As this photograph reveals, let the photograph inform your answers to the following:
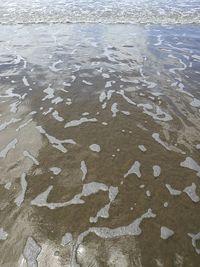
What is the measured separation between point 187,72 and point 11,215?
8481 mm

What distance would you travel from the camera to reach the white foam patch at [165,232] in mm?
5216

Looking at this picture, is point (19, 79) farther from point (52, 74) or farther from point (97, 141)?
point (97, 141)

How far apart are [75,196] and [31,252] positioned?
4.63 ft

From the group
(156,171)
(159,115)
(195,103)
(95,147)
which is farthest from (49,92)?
(156,171)

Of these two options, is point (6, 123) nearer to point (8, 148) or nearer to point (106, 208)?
point (8, 148)

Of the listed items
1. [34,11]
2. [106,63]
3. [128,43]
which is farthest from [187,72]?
[34,11]

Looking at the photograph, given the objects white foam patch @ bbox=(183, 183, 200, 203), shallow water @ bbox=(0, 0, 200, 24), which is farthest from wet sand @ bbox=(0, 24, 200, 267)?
shallow water @ bbox=(0, 0, 200, 24)

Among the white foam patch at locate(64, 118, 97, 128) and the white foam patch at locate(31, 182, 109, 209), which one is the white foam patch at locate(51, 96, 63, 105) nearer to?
the white foam patch at locate(64, 118, 97, 128)

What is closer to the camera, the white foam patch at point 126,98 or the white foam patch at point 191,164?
the white foam patch at point 191,164

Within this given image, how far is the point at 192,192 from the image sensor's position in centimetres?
614

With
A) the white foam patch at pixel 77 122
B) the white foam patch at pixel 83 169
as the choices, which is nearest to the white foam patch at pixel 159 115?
the white foam patch at pixel 77 122

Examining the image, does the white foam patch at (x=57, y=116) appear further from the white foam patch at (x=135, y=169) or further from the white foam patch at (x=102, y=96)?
the white foam patch at (x=135, y=169)

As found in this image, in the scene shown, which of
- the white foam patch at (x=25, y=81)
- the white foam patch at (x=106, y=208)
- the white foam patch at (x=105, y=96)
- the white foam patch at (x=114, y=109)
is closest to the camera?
the white foam patch at (x=106, y=208)

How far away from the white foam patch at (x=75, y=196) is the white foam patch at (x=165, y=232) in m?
1.39
